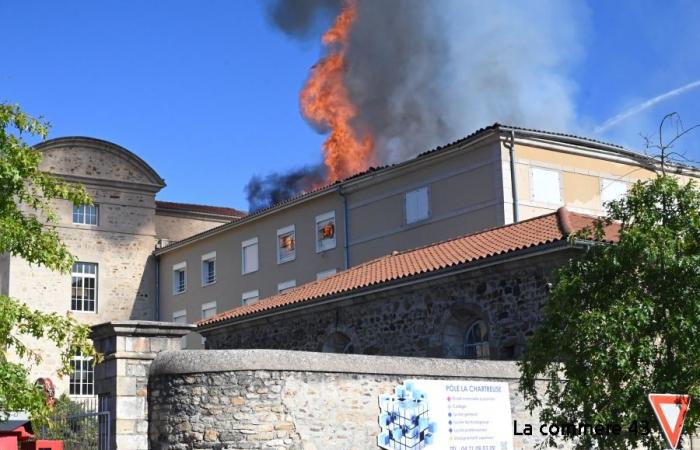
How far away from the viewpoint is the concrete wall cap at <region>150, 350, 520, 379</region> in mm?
14500

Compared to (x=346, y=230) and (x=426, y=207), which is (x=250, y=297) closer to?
(x=346, y=230)

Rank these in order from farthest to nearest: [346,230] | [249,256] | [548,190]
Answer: [249,256], [346,230], [548,190]

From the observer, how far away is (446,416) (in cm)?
1585

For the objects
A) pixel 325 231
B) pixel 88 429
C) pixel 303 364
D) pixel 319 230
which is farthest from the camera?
pixel 319 230

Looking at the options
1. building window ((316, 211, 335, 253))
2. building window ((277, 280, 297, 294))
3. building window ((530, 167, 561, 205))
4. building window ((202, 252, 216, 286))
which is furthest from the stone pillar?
building window ((202, 252, 216, 286))

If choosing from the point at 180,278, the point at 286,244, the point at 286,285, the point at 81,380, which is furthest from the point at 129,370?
the point at 180,278

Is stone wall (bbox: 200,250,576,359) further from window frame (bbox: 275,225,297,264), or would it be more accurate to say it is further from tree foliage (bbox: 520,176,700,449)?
window frame (bbox: 275,225,297,264)

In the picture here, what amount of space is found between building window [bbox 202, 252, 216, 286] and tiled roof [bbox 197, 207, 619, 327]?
16.1 metres

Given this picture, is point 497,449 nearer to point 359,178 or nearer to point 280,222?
point 359,178

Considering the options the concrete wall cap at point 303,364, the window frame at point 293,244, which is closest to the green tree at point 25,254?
the concrete wall cap at point 303,364

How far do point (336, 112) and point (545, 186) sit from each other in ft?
64.2

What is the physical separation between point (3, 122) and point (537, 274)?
32.8 feet

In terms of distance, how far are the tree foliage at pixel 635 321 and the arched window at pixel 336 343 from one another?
1030 centimetres

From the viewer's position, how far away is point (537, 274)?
19781 millimetres
